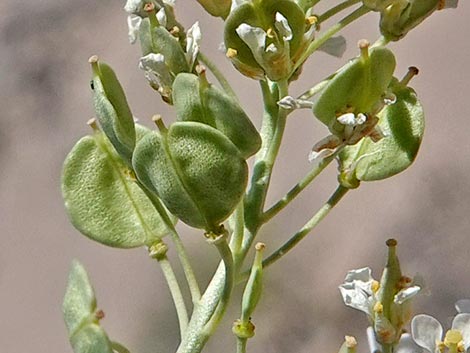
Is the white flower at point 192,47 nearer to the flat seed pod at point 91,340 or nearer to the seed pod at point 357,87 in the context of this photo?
the seed pod at point 357,87

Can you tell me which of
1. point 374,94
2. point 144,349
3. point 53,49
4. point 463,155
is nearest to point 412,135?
point 374,94

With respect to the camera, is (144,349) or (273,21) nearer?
(273,21)

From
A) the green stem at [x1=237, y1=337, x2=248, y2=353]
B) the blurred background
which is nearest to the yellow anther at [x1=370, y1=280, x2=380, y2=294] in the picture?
the green stem at [x1=237, y1=337, x2=248, y2=353]

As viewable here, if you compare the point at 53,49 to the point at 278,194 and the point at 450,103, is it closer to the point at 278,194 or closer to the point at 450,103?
the point at 278,194

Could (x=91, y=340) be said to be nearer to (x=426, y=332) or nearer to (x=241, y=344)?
(x=241, y=344)

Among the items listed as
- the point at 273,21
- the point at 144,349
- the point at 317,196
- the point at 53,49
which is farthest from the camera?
the point at 53,49

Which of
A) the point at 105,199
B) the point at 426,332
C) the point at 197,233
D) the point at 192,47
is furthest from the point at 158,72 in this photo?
the point at 197,233
